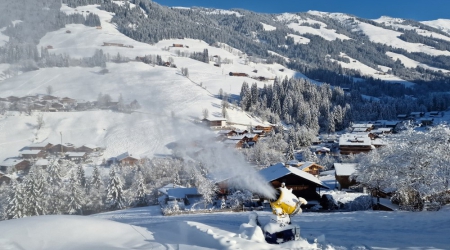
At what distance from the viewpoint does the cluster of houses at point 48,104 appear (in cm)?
3156

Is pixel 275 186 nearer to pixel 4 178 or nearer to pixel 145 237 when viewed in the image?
pixel 145 237

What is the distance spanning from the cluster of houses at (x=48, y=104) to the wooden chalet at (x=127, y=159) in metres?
4.78

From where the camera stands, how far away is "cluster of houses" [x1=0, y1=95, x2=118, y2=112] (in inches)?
1243

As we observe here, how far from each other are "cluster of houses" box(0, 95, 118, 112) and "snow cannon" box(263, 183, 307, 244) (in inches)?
1038

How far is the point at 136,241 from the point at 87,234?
1119 mm

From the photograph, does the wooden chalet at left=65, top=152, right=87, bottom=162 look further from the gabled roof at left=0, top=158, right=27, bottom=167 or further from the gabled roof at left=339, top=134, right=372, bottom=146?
the gabled roof at left=339, top=134, right=372, bottom=146

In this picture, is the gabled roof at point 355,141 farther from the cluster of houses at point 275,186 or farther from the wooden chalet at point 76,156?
the wooden chalet at point 76,156

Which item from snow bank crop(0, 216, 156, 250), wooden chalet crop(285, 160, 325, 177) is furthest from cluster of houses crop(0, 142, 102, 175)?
snow bank crop(0, 216, 156, 250)

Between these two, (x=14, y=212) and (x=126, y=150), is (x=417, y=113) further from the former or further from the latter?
(x=14, y=212)

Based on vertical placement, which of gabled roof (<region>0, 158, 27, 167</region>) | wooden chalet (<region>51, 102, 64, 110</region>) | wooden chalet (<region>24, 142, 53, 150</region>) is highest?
wooden chalet (<region>51, 102, 64, 110</region>)

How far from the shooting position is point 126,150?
3619cm

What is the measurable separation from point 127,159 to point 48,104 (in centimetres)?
854

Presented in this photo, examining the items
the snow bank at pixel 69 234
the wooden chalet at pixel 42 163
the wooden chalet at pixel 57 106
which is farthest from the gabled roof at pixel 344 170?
the wooden chalet at pixel 42 163

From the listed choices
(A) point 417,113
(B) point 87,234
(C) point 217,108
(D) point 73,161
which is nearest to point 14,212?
(D) point 73,161
